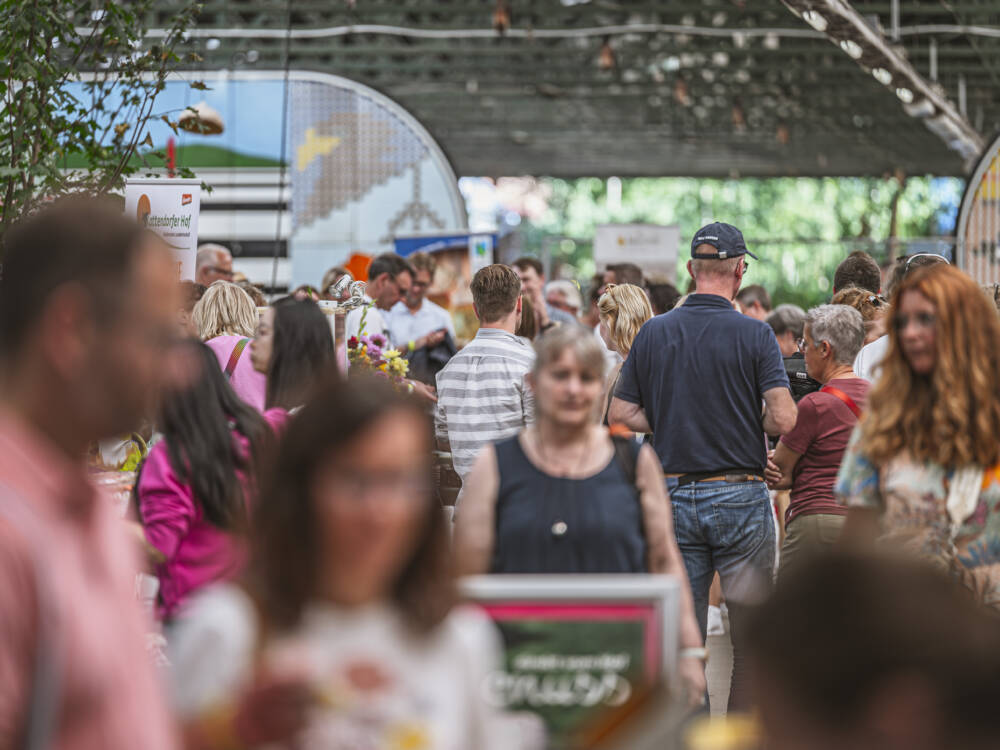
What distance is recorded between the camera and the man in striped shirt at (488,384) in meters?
5.36

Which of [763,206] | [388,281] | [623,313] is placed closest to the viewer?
[623,313]

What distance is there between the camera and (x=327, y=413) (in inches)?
67.9

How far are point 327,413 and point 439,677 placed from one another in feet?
1.14

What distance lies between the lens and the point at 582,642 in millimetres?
2406

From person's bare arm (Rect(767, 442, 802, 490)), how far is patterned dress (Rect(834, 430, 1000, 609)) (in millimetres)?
1747

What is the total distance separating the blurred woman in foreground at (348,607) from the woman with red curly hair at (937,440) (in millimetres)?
1609

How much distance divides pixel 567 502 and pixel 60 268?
205 cm

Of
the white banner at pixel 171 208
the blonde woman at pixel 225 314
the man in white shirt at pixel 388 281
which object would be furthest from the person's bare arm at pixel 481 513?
the man in white shirt at pixel 388 281

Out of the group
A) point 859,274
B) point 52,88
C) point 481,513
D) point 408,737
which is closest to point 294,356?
point 481,513

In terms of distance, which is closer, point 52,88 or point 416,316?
point 52,88

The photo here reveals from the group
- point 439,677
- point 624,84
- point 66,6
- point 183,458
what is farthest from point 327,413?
point 624,84

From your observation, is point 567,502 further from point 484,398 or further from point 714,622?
point 714,622

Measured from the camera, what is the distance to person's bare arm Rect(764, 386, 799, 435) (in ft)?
15.5

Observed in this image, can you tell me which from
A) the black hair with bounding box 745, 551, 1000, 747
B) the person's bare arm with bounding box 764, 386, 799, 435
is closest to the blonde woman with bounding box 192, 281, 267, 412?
the person's bare arm with bounding box 764, 386, 799, 435
